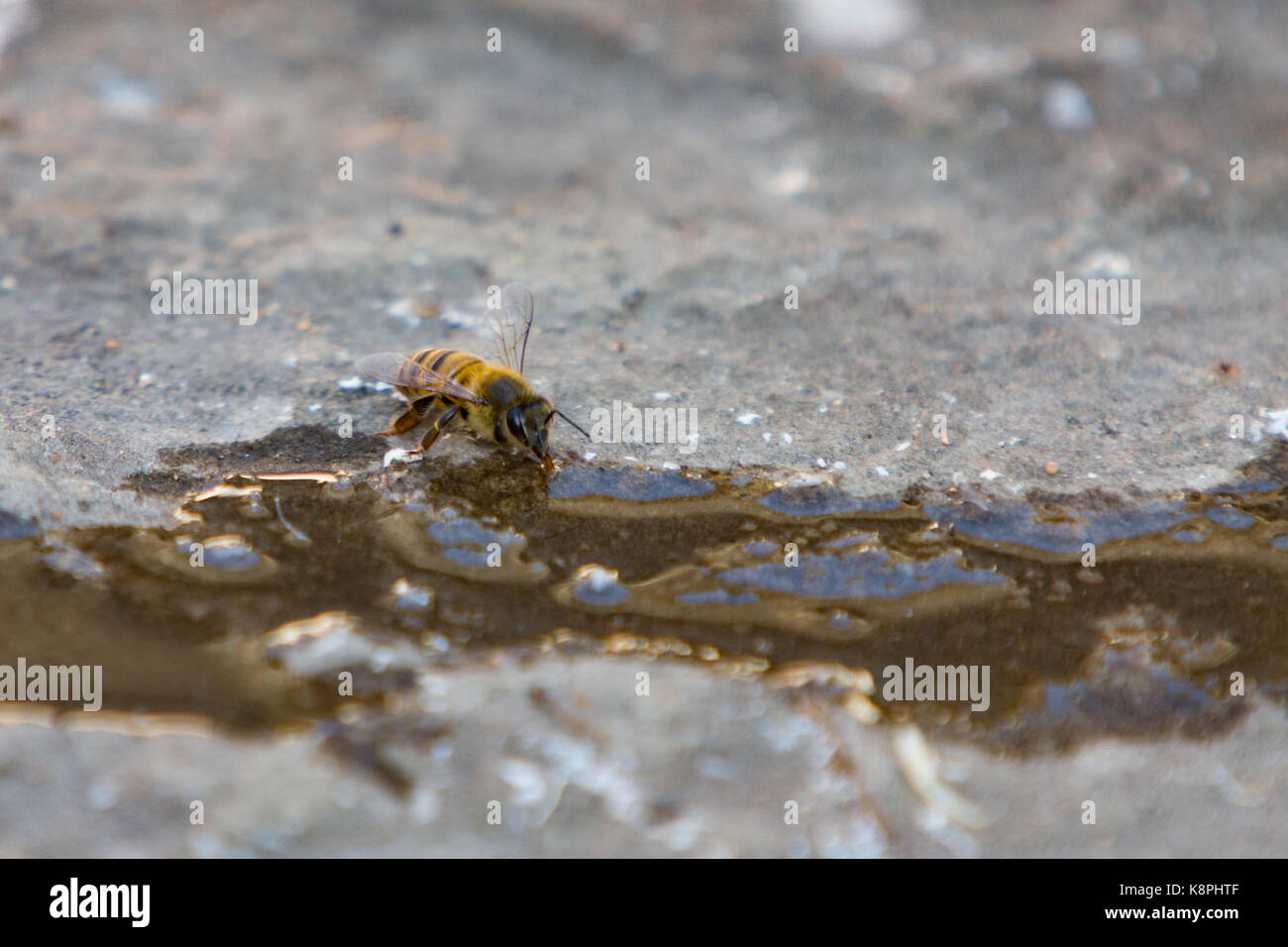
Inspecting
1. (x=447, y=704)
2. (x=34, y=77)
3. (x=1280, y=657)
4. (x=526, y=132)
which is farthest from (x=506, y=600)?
(x=34, y=77)

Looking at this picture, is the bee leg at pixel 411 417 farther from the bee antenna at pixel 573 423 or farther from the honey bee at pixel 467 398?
the bee antenna at pixel 573 423

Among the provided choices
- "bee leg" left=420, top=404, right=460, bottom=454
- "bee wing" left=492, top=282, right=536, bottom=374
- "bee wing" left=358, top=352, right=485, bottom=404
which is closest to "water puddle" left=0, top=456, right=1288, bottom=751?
"bee leg" left=420, top=404, right=460, bottom=454

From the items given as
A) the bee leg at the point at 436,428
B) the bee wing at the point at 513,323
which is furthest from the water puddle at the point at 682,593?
the bee wing at the point at 513,323

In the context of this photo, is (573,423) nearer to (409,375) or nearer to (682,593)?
(409,375)

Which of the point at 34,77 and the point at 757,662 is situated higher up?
the point at 34,77

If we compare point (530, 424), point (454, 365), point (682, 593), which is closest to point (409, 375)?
point (454, 365)

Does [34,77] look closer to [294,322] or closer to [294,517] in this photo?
[294,322]
